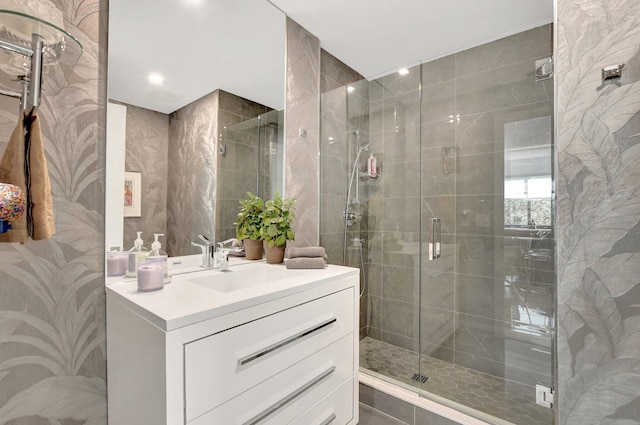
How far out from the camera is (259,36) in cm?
173

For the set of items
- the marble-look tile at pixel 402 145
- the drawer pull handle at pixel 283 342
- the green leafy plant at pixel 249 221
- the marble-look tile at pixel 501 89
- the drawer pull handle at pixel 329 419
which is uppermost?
the marble-look tile at pixel 501 89

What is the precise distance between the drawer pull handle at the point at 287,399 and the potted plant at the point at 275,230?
0.63 m

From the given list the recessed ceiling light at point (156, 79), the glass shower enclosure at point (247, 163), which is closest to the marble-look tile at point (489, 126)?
the glass shower enclosure at point (247, 163)

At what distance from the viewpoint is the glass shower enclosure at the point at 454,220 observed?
188 centimetres

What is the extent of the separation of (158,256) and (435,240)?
6.03 ft

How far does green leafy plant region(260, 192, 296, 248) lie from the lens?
5.43ft

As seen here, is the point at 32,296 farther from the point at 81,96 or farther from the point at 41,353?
the point at 81,96

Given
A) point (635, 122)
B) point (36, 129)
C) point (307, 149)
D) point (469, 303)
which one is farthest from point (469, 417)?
point (36, 129)

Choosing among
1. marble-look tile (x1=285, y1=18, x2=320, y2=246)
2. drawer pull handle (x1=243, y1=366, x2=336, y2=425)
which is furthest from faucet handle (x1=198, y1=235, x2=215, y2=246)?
drawer pull handle (x1=243, y1=366, x2=336, y2=425)

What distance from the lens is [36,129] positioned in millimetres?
766

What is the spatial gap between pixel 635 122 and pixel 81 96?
2.08 m

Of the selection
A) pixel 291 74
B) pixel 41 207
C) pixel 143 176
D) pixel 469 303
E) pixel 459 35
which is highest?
pixel 459 35

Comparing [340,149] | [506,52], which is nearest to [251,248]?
[340,149]

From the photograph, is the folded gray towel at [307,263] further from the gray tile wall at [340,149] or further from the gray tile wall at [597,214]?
the gray tile wall at [597,214]
